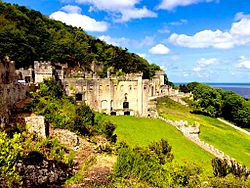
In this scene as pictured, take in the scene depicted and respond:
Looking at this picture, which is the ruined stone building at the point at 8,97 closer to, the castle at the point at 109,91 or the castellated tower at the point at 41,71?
the castellated tower at the point at 41,71

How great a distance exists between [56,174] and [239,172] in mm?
19773

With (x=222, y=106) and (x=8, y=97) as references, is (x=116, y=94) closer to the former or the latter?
(x=8, y=97)

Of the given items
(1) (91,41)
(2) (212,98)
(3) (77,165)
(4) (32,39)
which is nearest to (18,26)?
(4) (32,39)

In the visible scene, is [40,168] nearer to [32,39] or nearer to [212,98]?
[32,39]

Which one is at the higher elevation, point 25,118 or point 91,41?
point 91,41

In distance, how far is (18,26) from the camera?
101625 millimetres

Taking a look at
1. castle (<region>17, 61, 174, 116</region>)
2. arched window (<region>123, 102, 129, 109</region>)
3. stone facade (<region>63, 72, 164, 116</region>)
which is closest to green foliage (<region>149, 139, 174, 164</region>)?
castle (<region>17, 61, 174, 116</region>)

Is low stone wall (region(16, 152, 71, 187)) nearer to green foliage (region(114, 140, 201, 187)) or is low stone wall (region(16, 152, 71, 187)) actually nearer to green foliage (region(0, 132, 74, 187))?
green foliage (region(0, 132, 74, 187))

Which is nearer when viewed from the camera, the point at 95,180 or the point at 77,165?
the point at 95,180

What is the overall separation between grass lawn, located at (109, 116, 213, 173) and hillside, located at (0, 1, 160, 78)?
3056 centimetres

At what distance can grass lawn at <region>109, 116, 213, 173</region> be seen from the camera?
148 feet

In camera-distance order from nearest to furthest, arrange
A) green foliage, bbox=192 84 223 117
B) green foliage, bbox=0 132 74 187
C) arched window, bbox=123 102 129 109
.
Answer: green foliage, bbox=0 132 74 187, arched window, bbox=123 102 129 109, green foliage, bbox=192 84 223 117

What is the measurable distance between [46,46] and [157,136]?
163 feet

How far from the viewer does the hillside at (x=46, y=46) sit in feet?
257
